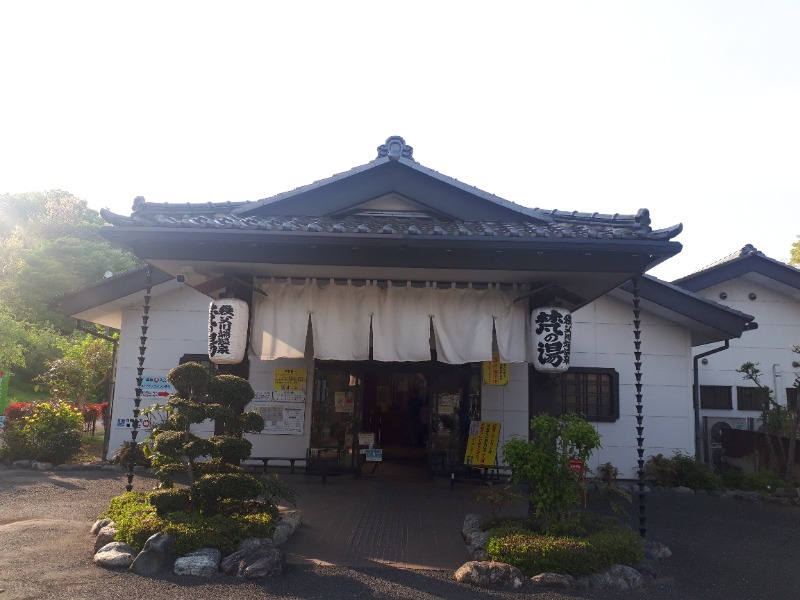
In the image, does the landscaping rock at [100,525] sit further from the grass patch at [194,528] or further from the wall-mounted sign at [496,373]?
the wall-mounted sign at [496,373]

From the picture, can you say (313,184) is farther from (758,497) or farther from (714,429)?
(714,429)

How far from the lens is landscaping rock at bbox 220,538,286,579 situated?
5.55 meters

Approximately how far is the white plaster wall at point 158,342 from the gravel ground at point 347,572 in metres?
3.31

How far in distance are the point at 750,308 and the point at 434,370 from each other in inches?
387

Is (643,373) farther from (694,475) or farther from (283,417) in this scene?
(283,417)

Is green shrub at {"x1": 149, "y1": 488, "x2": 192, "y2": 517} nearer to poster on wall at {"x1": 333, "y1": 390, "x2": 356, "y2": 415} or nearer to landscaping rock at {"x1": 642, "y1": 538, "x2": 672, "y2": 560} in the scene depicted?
landscaping rock at {"x1": 642, "y1": 538, "x2": 672, "y2": 560}

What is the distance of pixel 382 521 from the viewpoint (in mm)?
8188

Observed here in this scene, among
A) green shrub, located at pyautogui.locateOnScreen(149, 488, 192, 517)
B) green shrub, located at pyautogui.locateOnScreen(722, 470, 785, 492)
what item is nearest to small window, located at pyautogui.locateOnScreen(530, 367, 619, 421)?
green shrub, located at pyautogui.locateOnScreen(722, 470, 785, 492)

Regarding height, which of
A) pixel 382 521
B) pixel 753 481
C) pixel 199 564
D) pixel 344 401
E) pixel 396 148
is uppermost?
pixel 396 148

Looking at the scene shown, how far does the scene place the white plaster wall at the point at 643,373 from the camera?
42.4ft

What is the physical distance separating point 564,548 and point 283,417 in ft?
26.7

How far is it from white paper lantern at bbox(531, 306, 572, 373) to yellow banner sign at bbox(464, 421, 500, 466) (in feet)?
13.6

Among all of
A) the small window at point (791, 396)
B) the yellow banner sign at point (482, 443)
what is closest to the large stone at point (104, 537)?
the yellow banner sign at point (482, 443)

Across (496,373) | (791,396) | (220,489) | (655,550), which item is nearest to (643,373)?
(496,373)
